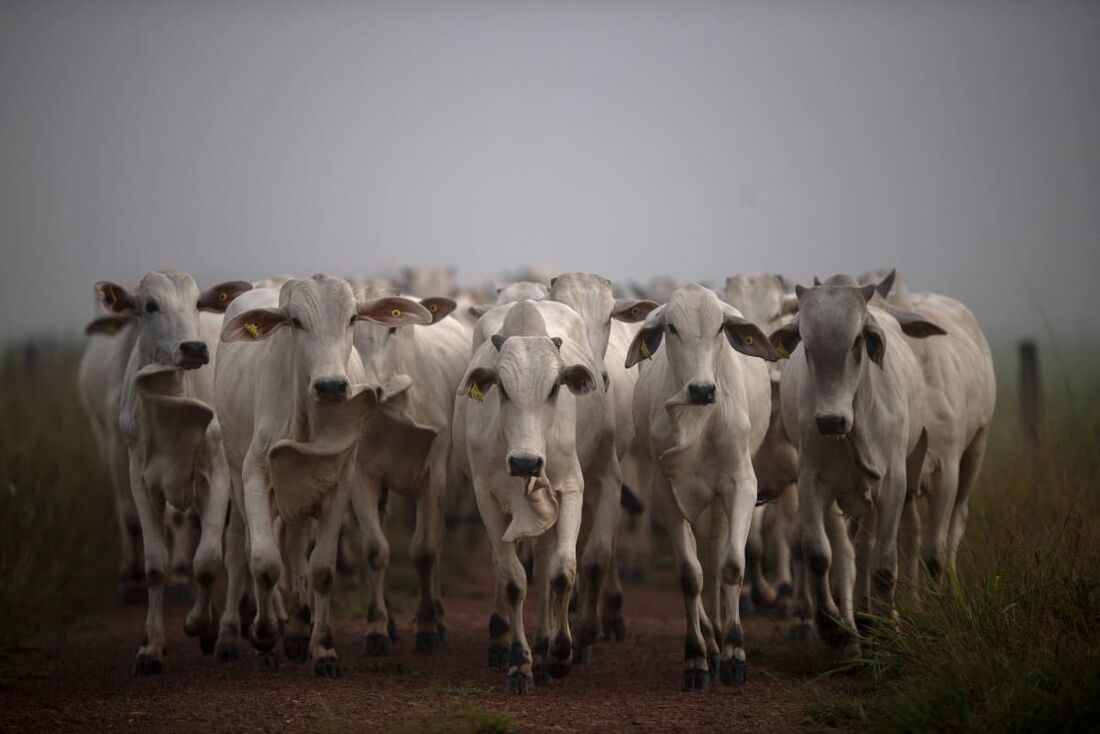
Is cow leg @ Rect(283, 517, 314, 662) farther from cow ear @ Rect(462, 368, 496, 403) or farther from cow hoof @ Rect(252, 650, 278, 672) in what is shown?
cow ear @ Rect(462, 368, 496, 403)

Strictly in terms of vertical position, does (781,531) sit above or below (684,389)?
below

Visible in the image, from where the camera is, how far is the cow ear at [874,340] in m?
9.23

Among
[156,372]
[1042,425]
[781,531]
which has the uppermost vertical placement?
[156,372]

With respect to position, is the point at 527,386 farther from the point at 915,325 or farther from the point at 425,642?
the point at 915,325

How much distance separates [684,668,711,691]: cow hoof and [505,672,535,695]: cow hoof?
0.93 meters

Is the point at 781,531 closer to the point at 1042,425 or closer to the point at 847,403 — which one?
the point at 1042,425

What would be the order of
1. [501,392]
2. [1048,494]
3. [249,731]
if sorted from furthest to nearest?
[1048,494]
[501,392]
[249,731]

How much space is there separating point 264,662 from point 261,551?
3.11 feet

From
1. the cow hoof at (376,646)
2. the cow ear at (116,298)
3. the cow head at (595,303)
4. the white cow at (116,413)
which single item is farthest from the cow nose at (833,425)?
the white cow at (116,413)

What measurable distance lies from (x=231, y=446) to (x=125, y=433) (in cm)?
73

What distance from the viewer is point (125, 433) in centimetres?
998

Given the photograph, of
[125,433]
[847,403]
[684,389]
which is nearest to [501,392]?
[684,389]

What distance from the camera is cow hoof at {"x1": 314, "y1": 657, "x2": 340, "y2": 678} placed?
912 cm

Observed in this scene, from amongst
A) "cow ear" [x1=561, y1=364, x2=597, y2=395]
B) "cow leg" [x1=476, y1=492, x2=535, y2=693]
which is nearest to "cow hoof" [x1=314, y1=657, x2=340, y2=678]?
"cow leg" [x1=476, y1=492, x2=535, y2=693]
